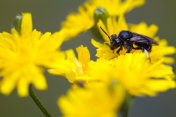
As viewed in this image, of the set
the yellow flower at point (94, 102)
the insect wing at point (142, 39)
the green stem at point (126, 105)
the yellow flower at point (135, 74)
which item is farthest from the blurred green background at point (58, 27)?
the yellow flower at point (94, 102)

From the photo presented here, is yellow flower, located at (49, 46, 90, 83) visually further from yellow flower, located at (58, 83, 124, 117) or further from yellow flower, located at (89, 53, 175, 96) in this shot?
yellow flower, located at (58, 83, 124, 117)

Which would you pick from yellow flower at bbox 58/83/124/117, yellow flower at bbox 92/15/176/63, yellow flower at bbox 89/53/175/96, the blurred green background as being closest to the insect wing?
yellow flower at bbox 92/15/176/63

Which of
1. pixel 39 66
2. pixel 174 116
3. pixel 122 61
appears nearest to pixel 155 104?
pixel 174 116

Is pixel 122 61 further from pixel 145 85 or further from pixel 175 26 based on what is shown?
pixel 175 26

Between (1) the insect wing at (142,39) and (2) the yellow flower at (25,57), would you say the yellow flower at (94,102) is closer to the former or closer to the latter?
(2) the yellow flower at (25,57)

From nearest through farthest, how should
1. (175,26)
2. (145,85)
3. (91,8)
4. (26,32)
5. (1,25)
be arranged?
1. (145,85)
2. (26,32)
3. (91,8)
4. (175,26)
5. (1,25)

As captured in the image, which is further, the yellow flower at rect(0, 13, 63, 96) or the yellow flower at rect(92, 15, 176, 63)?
the yellow flower at rect(92, 15, 176, 63)
